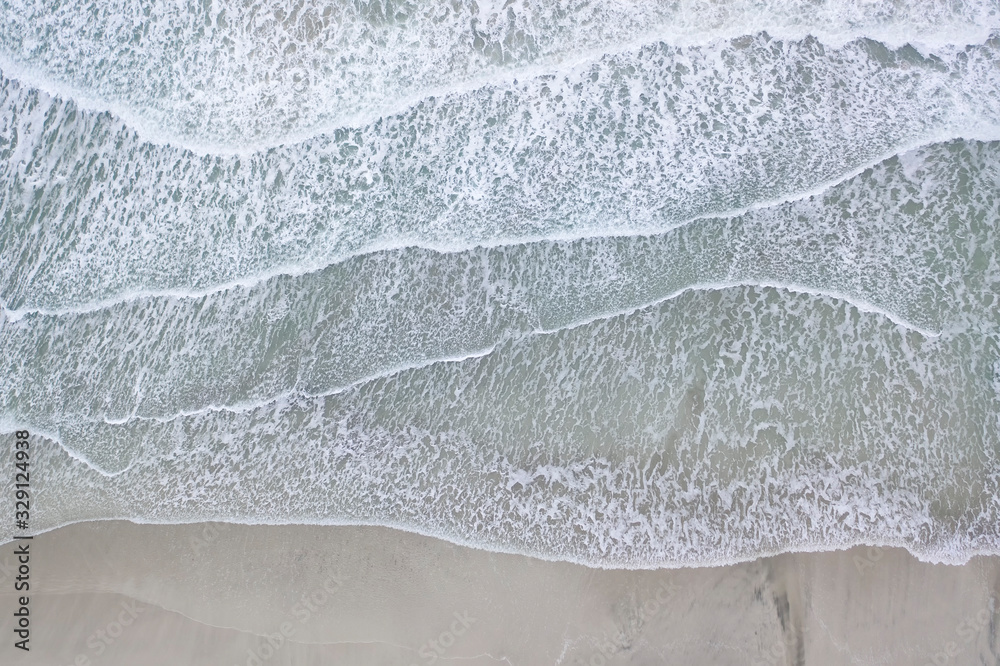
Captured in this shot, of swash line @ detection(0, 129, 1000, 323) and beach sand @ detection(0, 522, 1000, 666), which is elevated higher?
swash line @ detection(0, 129, 1000, 323)

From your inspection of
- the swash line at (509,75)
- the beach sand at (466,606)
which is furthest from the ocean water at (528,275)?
the beach sand at (466,606)

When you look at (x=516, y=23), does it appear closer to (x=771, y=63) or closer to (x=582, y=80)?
(x=582, y=80)

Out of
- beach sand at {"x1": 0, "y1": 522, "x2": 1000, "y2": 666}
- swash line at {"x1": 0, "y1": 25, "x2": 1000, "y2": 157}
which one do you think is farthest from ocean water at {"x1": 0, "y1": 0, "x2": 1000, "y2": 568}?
beach sand at {"x1": 0, "y1": 522, "x2": 1000, "y2": 666}

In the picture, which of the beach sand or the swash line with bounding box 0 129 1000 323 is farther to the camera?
the beach sand

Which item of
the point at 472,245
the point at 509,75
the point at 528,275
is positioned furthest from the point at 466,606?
the point at 509,75

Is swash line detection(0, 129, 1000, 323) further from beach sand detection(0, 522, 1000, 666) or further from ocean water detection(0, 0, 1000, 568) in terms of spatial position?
beach sand detection(0, 522, 1000, 666)

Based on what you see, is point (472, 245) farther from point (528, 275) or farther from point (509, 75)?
point (509, 75)
